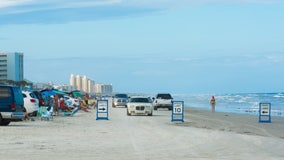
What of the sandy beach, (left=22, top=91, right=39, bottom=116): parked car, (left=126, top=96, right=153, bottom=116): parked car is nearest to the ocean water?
(left=126, top=96, right=153, bottom=116): parked car

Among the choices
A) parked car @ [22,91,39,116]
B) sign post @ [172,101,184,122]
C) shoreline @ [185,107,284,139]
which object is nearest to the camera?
shoreline @ [185,107,284,139]

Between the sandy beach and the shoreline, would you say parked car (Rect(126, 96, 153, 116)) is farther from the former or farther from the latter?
the sandy beach

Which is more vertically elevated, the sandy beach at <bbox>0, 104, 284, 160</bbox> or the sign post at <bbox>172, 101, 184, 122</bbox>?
the sign post at <bbox>172, 101, 184, 122</bbox>

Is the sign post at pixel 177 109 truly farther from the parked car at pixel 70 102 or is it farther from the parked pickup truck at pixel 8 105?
the parked car at pixel 70 102

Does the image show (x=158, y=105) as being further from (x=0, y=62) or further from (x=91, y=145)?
(x=0, y=62)

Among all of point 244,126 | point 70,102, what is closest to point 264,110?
point 244,126

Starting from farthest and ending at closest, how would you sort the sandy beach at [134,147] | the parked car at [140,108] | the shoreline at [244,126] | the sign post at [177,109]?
the parked car at [140,108] < the sign post at [177,109] < the shoreline at [244,126] < the sandy beach at [134,147]

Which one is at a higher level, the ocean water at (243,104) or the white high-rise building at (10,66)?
the white high-rise building at (10,66)

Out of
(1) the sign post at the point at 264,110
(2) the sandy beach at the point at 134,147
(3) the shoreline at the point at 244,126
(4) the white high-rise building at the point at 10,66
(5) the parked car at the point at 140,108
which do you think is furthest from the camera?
(4) the white high-rise building at the point at 10,66

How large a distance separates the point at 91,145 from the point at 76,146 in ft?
1.88

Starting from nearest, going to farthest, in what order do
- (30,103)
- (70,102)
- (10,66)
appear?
(30,103)
(70,102)
(10,66)

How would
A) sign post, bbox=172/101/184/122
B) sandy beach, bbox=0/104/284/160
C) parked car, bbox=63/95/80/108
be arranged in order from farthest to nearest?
1. parked car, bbox=63/95/80/108
2. sign post, bbox=172/101/184/122
3. sandy beach, bbox=0/104/284/160

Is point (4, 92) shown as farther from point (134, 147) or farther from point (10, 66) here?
point (10, 66)

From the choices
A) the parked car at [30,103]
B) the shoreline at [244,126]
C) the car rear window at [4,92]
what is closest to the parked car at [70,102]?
the parked car at [30,103]
